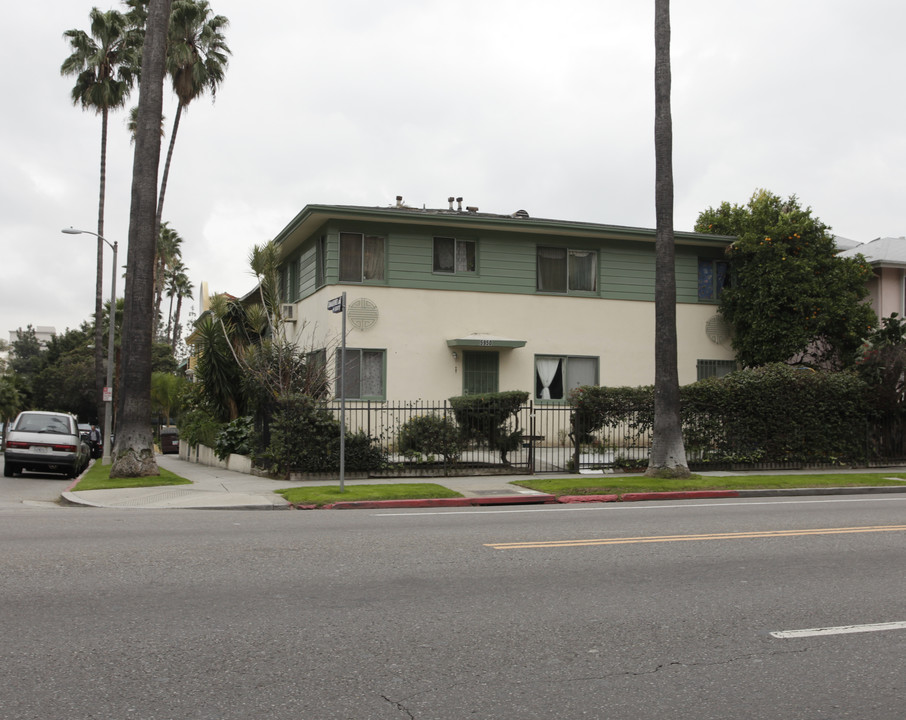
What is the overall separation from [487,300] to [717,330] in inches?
302

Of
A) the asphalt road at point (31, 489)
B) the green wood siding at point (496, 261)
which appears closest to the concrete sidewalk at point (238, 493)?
the asphalt road at point (31, 489)

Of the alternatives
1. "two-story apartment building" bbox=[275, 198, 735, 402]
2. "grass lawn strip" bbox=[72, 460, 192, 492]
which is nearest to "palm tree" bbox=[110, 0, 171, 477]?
"grass lawn strip" bbox=[72, 460, 192, 492]

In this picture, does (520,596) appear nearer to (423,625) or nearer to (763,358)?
(423,625)

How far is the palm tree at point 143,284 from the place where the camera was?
57.7 feet

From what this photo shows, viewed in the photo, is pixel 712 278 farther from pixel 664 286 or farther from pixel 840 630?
pixel 840 630

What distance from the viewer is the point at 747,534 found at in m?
9.72

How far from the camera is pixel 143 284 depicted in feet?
58.0

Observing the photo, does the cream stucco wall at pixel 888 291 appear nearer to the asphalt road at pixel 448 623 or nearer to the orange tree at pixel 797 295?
the orange tree at pixel 797 295

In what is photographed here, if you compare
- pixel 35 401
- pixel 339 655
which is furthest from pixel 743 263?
pixel 35 401

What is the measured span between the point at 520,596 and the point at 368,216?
17.0 m

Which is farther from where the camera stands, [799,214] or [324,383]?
[799,214]

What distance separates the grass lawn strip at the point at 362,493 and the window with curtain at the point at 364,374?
23.2 ft

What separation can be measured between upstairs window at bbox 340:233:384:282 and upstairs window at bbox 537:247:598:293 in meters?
4.79

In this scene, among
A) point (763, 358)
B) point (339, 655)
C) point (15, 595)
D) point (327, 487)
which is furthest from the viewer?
point (763, 358)
